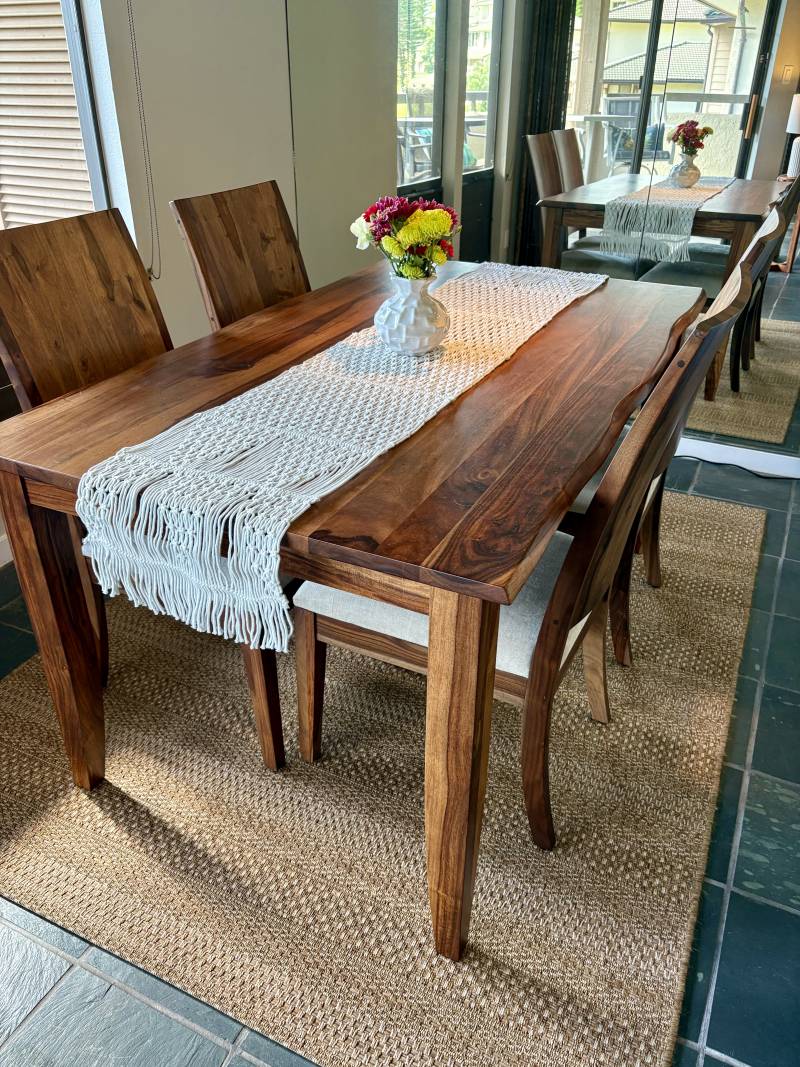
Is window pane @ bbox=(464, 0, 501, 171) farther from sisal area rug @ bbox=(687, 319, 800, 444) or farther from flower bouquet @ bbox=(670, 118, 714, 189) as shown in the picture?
sisal area rug @ bbox=(687, 319, 800, 444)

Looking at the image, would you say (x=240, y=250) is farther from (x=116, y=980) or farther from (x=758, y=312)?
(x=758, y=312)

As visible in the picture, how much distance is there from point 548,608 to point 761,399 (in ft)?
8.33

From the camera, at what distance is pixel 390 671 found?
76.6 inches

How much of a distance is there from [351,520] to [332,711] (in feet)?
2.82

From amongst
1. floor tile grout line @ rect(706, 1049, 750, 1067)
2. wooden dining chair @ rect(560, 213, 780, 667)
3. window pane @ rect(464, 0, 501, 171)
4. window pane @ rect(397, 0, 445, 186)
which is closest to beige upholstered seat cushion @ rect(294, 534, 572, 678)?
wooden dining chair @ rect(560, 213, 780, 667)

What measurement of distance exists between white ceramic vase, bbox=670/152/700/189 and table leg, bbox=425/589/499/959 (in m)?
2.15

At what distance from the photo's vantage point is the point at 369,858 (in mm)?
1478

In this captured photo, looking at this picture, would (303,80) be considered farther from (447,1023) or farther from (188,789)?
(447,1023)

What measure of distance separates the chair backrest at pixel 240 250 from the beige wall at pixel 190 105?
1.53ft

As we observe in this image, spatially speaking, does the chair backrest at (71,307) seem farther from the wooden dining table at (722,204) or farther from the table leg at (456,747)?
the wooden dining table at (722,204)

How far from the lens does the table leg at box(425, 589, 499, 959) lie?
101 centimetres

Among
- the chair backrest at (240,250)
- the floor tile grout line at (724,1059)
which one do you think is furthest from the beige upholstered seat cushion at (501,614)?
the chair backrest at (240,250)

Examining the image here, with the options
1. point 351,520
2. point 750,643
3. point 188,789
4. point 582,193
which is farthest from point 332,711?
point 582,193

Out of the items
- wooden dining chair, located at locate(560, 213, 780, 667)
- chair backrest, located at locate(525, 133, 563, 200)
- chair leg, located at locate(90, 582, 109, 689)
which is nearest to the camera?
wooden dining chair, located at locate(560, 213, 780, 667)
